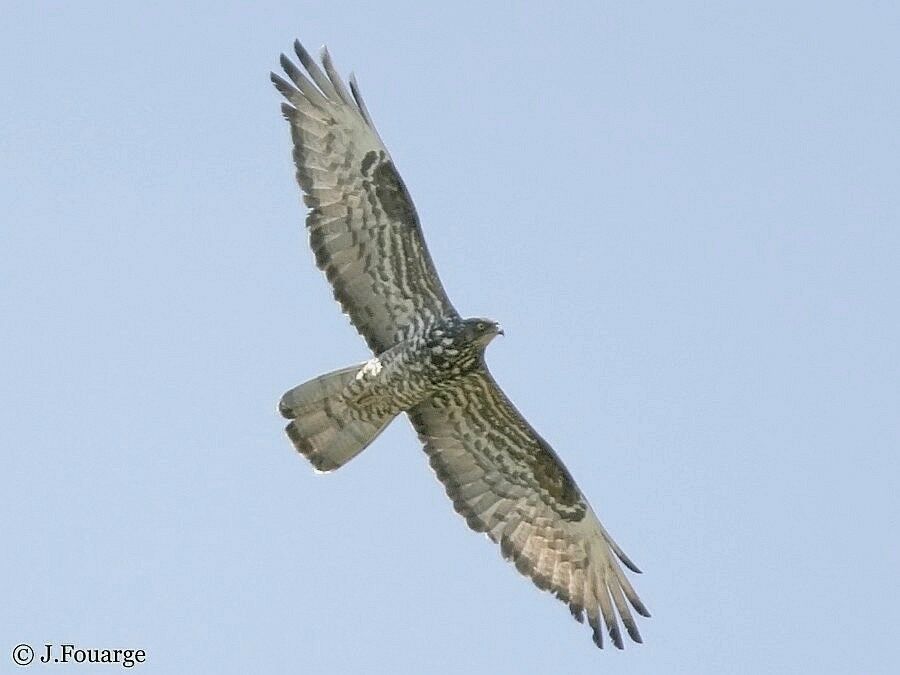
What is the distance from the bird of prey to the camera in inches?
545

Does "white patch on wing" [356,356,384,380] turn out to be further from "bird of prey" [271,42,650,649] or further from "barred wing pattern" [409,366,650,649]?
"barred wing pattern" [409,366,650,649]

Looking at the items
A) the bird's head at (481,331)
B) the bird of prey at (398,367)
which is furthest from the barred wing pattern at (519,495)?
the bird's head at (481,331)

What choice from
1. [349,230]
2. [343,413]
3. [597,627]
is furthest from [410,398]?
[597,627]

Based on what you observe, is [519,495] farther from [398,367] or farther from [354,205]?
[354,205]

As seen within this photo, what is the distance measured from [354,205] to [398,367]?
1.48 metres

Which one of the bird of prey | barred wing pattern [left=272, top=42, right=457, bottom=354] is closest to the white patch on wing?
the bird of prey

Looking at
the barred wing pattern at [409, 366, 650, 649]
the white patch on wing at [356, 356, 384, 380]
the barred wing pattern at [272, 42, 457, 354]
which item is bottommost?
the barred wing pattern at [409, 366, 650, 649]

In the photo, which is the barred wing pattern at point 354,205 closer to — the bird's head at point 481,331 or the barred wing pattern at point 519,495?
the bird's head at point 481,331

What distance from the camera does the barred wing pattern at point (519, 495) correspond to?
1430cm

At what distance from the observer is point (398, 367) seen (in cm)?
1375

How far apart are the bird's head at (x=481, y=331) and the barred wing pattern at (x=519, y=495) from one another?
0.66 meters

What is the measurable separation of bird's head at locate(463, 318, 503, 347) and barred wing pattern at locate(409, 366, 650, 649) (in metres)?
0.66

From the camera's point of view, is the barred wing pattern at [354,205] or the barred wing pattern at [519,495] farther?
the barred wing pattern at [519,495]

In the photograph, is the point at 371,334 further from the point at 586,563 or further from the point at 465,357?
the point at 586,563
